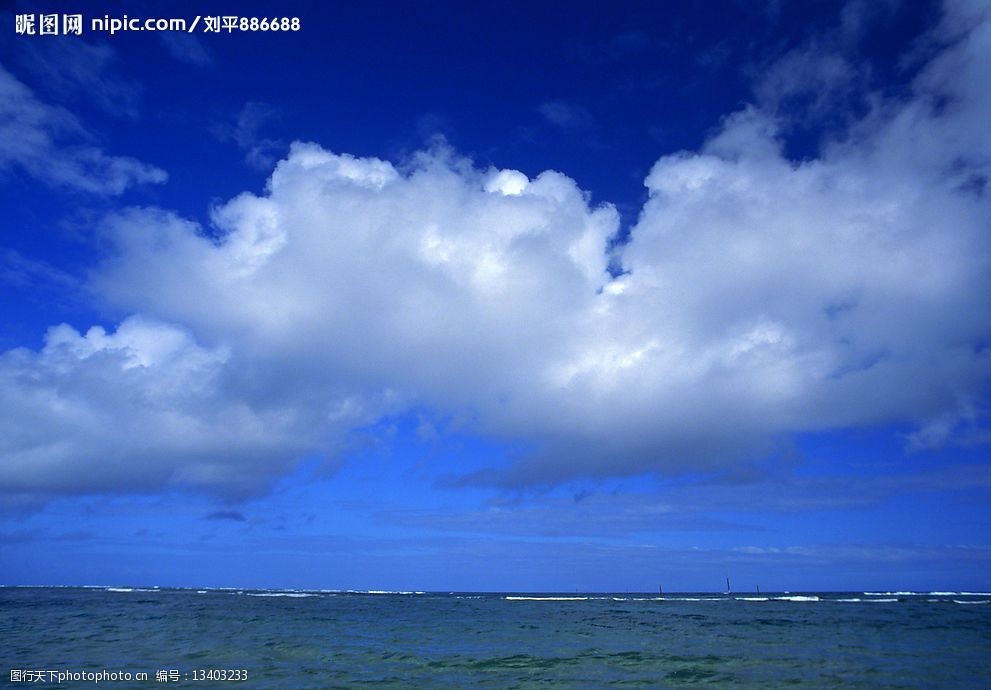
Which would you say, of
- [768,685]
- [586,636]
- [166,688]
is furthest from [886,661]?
[166,688]

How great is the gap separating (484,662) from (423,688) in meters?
8.86

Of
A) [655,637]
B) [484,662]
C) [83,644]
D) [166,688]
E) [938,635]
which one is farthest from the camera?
[938,635]

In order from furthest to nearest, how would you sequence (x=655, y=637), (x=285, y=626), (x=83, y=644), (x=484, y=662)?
1. (x=285, y=626)
2. (x=655, y=637)
3. (x=83, y=644)
4. (x=484, y=662)

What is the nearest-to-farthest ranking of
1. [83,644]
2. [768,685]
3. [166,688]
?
[166,688] < [768,685] < [83,644]

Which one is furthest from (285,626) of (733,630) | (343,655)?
(733,630)

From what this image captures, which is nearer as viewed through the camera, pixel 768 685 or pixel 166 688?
pixel 166 688

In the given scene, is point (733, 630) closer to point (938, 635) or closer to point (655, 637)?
point (655, 637)

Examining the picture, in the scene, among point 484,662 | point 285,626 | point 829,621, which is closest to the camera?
point 484,662

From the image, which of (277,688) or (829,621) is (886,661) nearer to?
(277,688)

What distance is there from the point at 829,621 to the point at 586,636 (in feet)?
121

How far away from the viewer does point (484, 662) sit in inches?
1278

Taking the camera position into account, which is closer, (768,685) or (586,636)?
(768,685)

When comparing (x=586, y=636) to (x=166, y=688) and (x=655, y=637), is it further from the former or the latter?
(x=166, y=688)

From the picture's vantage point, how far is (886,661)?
113 ft
